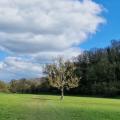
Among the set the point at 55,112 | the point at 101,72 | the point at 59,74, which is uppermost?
the point at 101,72

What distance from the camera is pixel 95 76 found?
169375mm

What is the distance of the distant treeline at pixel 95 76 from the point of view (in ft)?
527

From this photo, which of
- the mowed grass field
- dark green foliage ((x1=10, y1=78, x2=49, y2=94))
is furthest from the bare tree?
dark green foliage ((x1=10, y1=78, x2=49, y2=94))

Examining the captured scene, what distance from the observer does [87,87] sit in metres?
168

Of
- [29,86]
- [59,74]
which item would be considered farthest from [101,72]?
[59,74]

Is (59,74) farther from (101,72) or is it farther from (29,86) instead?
(29,86)

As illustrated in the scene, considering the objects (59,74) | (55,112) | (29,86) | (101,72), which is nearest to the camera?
(55,112)

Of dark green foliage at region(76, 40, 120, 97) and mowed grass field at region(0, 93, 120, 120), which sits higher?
dark green foliage at region(76, 40, 120, 97)

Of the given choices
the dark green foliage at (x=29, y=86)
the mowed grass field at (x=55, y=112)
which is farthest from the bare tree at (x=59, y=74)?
the dark green foliage at (x=29, y=86)

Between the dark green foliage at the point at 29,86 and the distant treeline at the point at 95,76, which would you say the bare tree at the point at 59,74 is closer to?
the distant treeline at the point at 95,76

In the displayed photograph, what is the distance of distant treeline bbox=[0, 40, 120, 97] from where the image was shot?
160750 millimetres

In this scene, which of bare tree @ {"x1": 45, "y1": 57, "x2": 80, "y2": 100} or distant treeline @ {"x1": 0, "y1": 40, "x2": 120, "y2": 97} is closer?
bare tree @ {"x1": 45, "y1": 57, "x2": 80, "y2": 100}

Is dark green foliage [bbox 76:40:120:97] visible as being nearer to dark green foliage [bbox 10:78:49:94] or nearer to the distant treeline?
the distant treeline

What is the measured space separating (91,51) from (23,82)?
36597 millimetres
